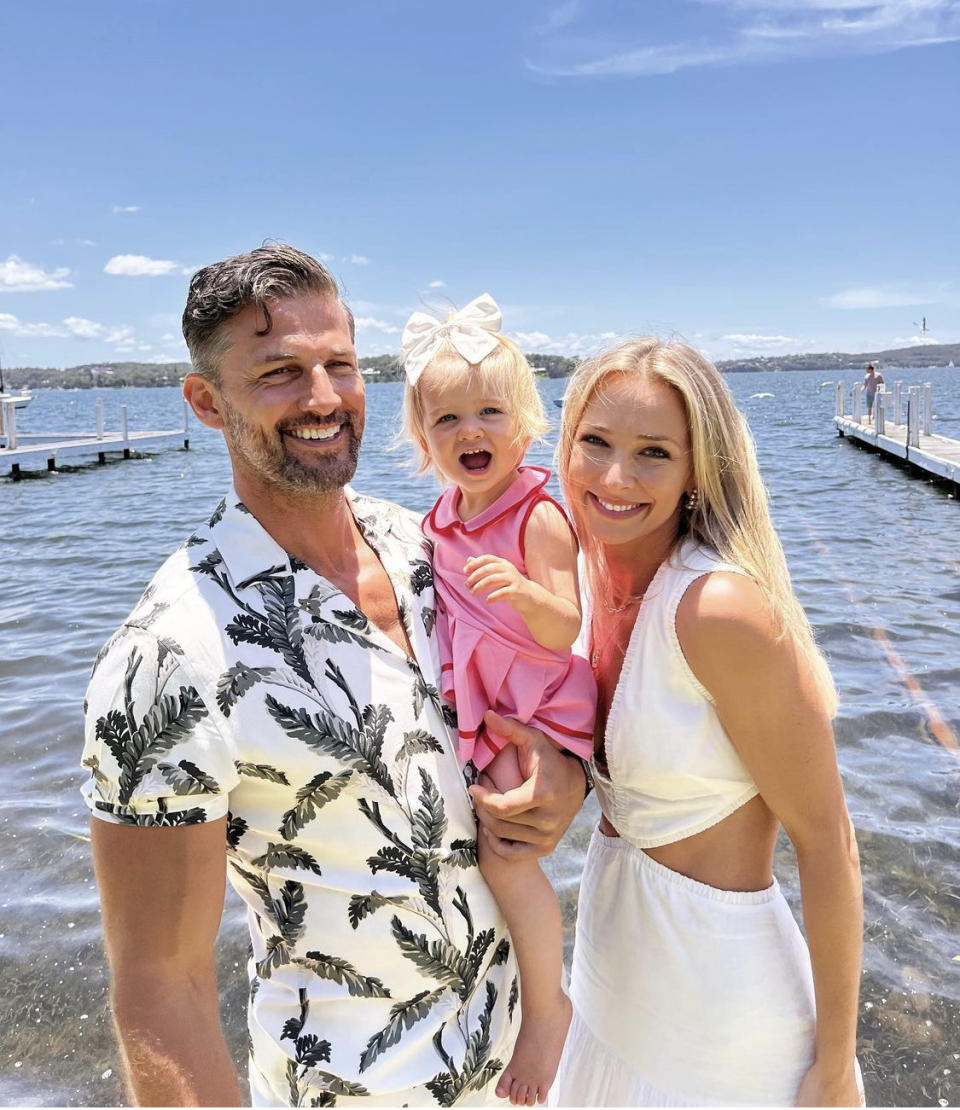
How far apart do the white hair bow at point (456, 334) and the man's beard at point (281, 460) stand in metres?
0.68

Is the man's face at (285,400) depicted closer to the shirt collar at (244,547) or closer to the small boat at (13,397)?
the shirt collar at (244,547)

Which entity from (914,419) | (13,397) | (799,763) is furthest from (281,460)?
(13,397)

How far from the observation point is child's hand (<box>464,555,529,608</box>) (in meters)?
2.23

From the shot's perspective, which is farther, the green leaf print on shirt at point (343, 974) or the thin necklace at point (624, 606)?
the thin necklace at point (624, 606)

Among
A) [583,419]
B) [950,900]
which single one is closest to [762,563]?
[583,419]

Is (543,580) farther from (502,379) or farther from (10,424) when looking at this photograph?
(10,424)

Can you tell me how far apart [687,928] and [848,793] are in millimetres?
4246

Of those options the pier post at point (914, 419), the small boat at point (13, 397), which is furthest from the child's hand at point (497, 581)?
the small boat at point (13, 397)

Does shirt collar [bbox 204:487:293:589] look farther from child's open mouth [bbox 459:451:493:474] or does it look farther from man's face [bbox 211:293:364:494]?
child's open mouth [bbox 459:451:493:474]

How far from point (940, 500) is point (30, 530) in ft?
57.5

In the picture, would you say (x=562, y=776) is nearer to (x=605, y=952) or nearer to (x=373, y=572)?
(x=605, y=952)

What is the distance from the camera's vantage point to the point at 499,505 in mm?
2623

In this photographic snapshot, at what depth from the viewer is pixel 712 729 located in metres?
2.09

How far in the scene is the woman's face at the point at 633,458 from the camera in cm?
221
